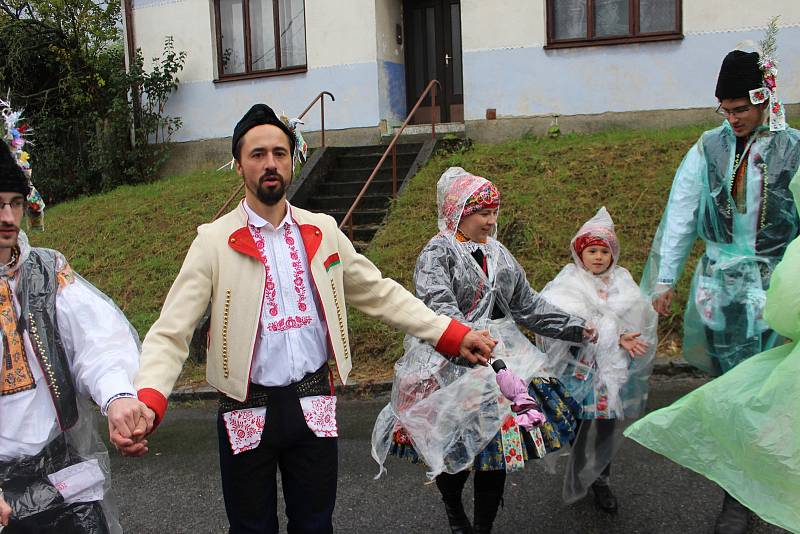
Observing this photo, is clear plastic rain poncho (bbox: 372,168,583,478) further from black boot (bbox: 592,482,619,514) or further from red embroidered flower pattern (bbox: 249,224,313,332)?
black boot (bbox: 592,482,619,514)

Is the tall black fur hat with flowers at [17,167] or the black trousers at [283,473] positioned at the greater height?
the tall black fur hat with flowers at [17,167]

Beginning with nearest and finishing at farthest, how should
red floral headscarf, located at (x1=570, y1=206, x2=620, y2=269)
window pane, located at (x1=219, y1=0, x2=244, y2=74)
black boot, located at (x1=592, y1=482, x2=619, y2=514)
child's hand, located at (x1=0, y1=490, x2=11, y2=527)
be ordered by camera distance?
child's hand, located at (x1=0, y1=490, x2=11, y2=527)
black boot, located at (x1=592, y1=482, x2=619, y2=514)
red floral headscarf, located at (x1=570, y1=206, x2=620, y2=269)
window pane, located at (x1=219, y1=0, x2=244, y2=74)

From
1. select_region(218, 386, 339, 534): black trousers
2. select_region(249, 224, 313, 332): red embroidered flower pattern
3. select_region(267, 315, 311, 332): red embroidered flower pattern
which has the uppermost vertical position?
select_region(249, 224, 313, 332): red embroidered flower pattern

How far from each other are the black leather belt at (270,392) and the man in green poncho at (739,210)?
78.5 inches

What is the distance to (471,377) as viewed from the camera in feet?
11.4

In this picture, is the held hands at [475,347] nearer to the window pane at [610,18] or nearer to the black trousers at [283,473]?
the black trousers at [283,473]

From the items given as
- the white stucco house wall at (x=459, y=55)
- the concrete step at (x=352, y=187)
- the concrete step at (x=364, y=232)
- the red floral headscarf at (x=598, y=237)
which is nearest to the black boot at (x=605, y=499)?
the red floral headscarf at (x=598, y=237)

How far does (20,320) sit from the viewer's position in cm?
248

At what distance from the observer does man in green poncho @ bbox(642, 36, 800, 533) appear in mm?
3721

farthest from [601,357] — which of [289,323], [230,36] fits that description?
[230,36]

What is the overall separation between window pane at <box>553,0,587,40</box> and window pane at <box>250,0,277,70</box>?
4690 mm

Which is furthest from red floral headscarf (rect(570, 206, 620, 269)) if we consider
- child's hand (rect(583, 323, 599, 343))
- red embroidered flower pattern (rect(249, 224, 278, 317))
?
red embroidered flower pattern (rect(249, 224, 278, 317))

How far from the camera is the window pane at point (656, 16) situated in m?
11.3

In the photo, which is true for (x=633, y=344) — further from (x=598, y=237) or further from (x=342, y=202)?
(x=342, y=202)
